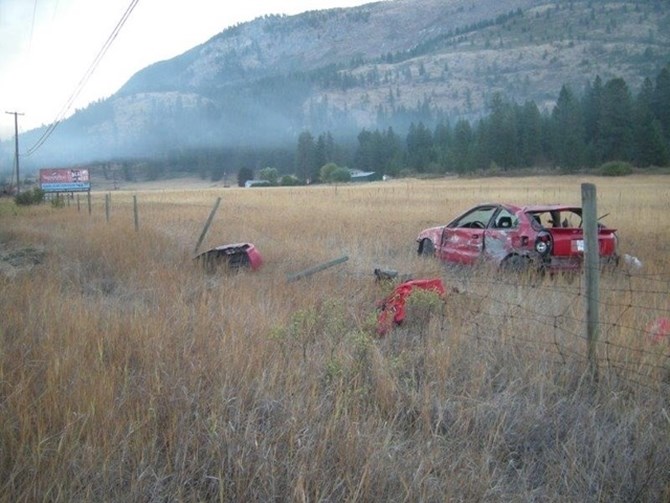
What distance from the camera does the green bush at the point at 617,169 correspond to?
55.0 metres

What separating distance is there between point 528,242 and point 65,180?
120ft

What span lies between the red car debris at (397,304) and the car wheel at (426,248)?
4.47m

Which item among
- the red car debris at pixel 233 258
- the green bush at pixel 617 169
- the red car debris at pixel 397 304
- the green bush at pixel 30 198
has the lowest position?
the red car debris at pixel 397 304

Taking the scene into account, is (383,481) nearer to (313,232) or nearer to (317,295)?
(317,295)

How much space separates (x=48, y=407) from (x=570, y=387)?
135 inches

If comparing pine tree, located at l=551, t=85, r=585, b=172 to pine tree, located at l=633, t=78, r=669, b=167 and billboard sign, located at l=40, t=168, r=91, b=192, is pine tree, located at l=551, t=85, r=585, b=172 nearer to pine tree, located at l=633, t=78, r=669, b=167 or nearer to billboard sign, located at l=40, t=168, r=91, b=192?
pine tree, located at l=633, t=78, r=669, b=167

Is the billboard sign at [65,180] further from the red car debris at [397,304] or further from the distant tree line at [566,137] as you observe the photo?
the distant tree line at [566,137]

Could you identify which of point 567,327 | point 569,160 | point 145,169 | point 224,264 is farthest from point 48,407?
point 145,169

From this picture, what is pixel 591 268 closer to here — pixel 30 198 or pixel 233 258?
pixel 233 258

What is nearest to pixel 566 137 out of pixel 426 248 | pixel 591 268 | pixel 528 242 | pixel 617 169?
pixel 617 169

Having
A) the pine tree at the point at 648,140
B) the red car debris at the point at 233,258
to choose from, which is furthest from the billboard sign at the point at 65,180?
the pine tree at the point at 648,140

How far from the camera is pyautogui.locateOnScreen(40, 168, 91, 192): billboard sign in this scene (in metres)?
35.7

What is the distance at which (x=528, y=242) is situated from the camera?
25.9ft

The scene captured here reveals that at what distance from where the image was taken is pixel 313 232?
46.3ft
